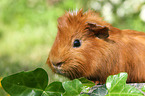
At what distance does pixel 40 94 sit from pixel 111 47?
2.84 ft

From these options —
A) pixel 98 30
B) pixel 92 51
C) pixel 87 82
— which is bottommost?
pixel 87 82

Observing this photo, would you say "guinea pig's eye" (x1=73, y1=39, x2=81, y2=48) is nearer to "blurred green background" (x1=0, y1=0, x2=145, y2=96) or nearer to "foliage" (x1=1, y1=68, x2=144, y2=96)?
"foliage" (x1=1, y1=68, x2=144, y2=96)

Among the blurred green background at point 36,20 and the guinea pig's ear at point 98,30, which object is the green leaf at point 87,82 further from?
the blurred green background at point 36,20

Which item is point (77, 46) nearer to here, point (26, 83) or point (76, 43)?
point (76, 43)

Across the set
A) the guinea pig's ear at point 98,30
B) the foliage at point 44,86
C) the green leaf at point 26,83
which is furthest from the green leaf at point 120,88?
the guinea pig's ear at point 98,30

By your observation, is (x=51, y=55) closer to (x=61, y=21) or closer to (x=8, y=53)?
(x=61, y=21)

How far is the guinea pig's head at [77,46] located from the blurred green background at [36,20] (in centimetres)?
272

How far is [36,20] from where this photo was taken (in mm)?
6391

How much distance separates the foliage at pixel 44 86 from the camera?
125 cm

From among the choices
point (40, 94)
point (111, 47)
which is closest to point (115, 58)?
point (111, 47)

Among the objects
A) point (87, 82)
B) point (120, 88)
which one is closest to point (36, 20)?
point (87, 82)

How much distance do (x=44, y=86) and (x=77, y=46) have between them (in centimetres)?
65

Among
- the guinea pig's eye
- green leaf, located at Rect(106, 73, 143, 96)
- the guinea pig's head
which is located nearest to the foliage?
green leaf, located at Rect(106, 73, 143, 96)

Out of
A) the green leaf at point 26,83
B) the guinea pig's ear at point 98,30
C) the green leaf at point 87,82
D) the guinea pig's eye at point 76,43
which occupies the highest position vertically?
the guinea pig's ear at point 98,30
